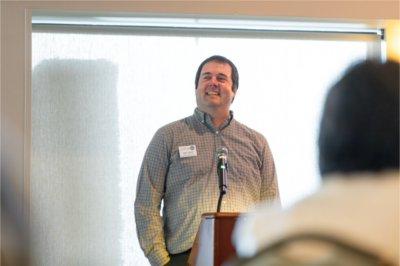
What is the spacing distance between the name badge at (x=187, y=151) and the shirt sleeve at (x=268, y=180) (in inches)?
14.9

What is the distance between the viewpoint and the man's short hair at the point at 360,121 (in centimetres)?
85

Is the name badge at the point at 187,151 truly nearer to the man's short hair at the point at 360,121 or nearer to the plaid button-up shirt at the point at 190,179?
the plaid button-up shirt at the point at 190,179

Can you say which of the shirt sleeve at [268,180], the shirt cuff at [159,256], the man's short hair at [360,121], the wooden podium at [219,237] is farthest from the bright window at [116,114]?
the man's short hair at [360,121]

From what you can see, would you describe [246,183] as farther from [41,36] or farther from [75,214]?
[41,36]

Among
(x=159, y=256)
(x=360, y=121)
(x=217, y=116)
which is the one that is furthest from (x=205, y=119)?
(x=360, y=121)

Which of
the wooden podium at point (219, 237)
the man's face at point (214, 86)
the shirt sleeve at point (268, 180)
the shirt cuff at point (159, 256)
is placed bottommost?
the shirt cuff at point (159, 256)

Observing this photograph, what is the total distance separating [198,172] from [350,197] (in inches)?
118

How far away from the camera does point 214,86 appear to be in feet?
12.7

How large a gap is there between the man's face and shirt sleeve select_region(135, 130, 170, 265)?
29 centimetres

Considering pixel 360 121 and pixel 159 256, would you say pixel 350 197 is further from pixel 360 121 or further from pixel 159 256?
pixel 159 256

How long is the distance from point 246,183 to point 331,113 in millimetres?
2939

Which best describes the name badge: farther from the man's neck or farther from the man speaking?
the man's neck

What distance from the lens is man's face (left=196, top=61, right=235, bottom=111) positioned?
387 cm

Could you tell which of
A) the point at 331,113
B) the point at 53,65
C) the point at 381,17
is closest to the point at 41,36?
the point at 53,65
